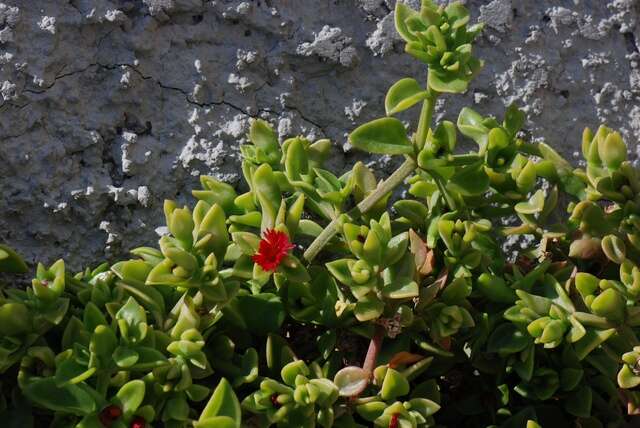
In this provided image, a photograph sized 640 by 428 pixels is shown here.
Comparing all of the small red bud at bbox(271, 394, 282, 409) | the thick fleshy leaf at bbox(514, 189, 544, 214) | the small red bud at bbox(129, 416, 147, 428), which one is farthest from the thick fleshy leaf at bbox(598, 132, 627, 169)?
the small red bud at bbox(129, 416, 147, 428)

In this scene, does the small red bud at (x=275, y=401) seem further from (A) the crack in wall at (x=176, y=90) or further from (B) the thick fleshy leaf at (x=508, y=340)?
(A) the crack in wall at (x=176, y=90)

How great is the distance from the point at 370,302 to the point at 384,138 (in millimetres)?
281

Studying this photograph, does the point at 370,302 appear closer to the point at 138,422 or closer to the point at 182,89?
the point at 138,422

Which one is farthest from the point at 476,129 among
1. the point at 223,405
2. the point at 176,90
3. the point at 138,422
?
the point at 138,422

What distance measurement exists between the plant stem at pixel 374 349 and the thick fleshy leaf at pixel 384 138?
308mm

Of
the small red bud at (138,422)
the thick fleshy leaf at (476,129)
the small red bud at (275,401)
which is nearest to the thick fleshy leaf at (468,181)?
the thick fleshy leaf at (476,129)

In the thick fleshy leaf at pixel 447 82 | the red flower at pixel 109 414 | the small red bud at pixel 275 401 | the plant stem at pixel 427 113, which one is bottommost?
the small red bud at pixel 275 401

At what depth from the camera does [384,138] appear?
1.53 m

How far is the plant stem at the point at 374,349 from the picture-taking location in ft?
5.05

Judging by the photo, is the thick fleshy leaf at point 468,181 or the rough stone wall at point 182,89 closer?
the thick fleshy leaf at point 468,181

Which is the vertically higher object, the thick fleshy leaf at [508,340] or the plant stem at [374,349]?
the plant stem at [374,349]

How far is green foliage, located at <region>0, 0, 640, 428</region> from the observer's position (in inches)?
55.2

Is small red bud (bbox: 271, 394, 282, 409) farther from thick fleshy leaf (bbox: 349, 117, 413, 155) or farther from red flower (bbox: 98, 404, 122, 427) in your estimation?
thick fleshy leaf (bbox: 349, 117, 413, 155)

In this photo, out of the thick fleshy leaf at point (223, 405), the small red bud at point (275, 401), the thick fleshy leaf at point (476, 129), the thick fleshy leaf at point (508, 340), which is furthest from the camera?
the thick fleshy leaf at point (476, 129)
